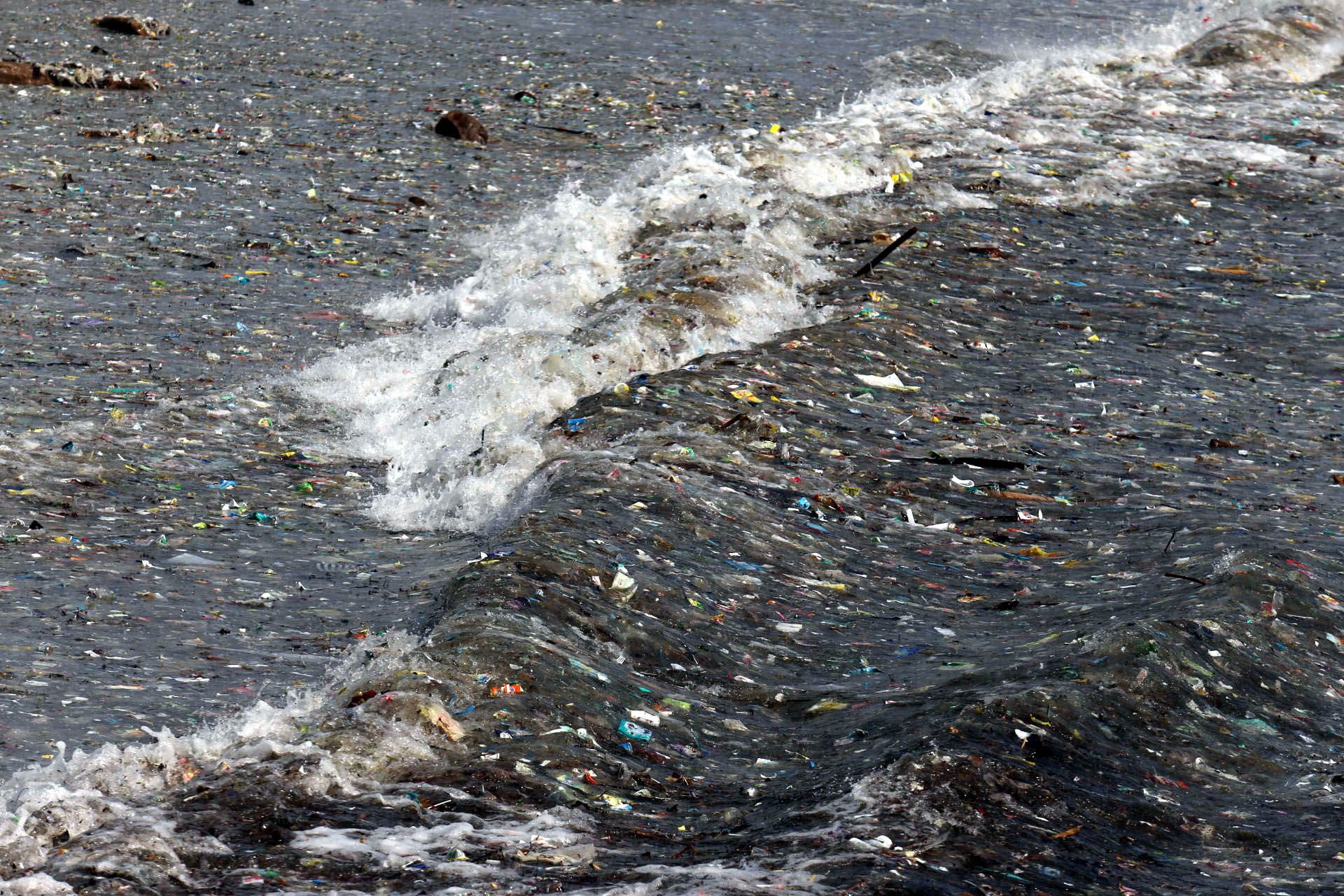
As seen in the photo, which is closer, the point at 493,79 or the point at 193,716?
the point at 193,716

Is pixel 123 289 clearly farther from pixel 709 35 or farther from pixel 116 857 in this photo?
pixel 709 35

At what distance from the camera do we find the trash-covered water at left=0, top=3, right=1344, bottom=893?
3.81 metres

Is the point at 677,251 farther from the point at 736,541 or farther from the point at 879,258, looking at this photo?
the point at 736,541

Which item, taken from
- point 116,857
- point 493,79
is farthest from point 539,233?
point 116,857

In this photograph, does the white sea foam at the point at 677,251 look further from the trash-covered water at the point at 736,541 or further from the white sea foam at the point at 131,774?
the white sea foam at the point at 131,774

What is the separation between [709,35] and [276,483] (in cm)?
1220

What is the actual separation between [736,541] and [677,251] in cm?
387

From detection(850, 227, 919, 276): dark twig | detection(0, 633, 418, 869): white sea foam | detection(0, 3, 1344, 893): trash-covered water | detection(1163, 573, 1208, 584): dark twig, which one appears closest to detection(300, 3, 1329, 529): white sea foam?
detection(0, 3, 1344, 893): trash-covered water

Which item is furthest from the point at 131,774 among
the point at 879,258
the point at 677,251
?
the point at 879,258

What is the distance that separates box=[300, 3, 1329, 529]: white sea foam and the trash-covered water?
0.14 feet

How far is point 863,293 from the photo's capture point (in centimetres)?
884

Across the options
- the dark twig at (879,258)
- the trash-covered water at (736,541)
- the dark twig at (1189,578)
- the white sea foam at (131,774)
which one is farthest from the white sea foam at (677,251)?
the dark twig at (1189,578)

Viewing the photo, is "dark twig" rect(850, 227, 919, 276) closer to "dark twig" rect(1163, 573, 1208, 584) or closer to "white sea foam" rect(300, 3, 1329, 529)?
"white sea foam" rect(300, 3, 1329, 529)

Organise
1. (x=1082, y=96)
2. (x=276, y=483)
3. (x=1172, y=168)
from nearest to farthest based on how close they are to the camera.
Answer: (x=276, y=483) < (x=1172, y=168) < (x=1082, y=96)
